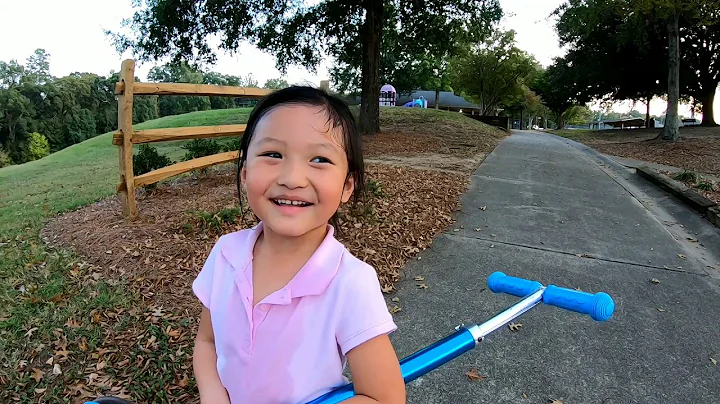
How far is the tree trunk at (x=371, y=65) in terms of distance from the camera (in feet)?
44.2

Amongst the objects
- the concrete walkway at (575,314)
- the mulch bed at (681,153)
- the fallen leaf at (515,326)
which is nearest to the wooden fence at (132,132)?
the concrete walkway at (575,314)

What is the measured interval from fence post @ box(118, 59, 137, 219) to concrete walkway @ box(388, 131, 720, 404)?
10.5ft

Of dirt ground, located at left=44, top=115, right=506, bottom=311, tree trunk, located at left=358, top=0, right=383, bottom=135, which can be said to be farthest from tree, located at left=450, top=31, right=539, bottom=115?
dirt ground, located at left=44, top=115, right=506, bottom=311

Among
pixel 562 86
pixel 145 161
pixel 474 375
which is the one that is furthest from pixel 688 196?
pixel 562 86

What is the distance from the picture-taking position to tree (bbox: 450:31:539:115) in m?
36.1

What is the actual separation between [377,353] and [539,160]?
39.7 ft

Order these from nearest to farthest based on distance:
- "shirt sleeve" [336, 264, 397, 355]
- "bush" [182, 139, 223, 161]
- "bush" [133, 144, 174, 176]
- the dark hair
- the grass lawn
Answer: "shirt sleeve" [336, 264, 397, 355]
the dark hair
the grass lawn
"bush" [133, 144, 174, 176]
"bush" [182, 139, 223, 161]

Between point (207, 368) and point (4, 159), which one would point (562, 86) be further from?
point (4, 159)

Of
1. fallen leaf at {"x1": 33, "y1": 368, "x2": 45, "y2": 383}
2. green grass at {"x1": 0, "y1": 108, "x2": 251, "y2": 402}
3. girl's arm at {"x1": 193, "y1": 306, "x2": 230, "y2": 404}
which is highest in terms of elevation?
girl's arm at {"x1": 193, "y1": 306, "x2": 230, "y2": 404}

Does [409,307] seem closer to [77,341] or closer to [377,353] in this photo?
[77,341]

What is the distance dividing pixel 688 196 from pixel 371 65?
30.2 ft

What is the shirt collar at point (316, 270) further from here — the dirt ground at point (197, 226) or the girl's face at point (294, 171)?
the dirt ground at point (197, 226)

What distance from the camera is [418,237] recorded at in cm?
522

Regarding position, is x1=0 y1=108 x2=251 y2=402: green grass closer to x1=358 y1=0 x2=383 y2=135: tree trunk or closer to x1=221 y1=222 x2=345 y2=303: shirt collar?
x1=221 y1=222 x2=345 y2=303: shirt collar
